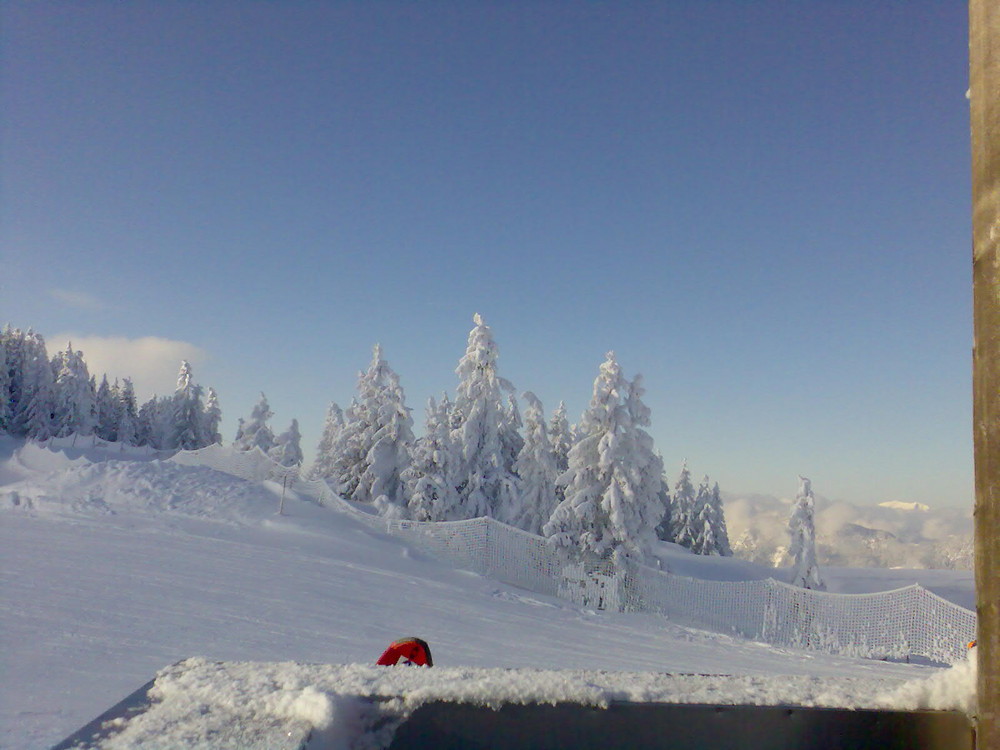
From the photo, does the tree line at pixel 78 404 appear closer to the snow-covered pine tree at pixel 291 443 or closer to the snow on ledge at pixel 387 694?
the snow-covered pine tree at pixel 291 443

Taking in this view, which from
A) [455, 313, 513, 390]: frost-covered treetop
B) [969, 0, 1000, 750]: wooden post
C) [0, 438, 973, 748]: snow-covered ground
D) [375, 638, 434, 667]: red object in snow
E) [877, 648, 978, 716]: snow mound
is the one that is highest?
[455, 313, 513, 390]: frost-covered treetop

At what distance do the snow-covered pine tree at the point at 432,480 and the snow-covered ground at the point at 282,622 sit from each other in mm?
6446

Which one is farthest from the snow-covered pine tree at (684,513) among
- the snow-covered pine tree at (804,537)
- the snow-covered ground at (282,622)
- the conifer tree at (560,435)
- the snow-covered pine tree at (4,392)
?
the snow-covered pine tree at (4,392)

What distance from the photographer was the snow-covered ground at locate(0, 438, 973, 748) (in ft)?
5.80

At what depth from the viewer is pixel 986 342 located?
1.53 metres

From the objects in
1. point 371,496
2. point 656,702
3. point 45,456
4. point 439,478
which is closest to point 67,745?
point 656,702

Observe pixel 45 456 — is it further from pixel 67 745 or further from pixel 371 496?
pixel 67 745

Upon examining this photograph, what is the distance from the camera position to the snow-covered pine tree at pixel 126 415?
73.2 meters

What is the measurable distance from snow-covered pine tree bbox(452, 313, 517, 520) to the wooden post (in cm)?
Answer: 3022

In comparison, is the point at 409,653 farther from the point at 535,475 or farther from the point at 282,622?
the point at 535,475

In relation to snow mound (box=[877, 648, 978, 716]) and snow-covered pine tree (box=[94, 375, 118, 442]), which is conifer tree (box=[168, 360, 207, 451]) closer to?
snow-covered pine tree (box=[94, 375, 118, 442])

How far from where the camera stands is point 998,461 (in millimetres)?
1476

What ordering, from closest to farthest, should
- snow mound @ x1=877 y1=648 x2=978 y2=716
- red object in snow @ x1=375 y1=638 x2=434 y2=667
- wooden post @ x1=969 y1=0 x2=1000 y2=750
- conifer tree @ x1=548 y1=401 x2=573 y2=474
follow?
1. wooden post @ x1=969 y1=0 x2=1000 y2=750
2. snow mound @ x1=877 y1=648 x2=978 y2=716
3. red object in snow @ x1=375 y1=638 x2=434 y2=667
4. conifer tree @ x1=548 y1=401 x2=573 y2=474

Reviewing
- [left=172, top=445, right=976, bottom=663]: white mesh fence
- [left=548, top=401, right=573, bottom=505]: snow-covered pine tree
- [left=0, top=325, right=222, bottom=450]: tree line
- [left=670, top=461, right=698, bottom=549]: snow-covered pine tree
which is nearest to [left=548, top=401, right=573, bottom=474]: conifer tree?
[left=548, top=401, right=573, bottom=505]: snow-covered pine tree
